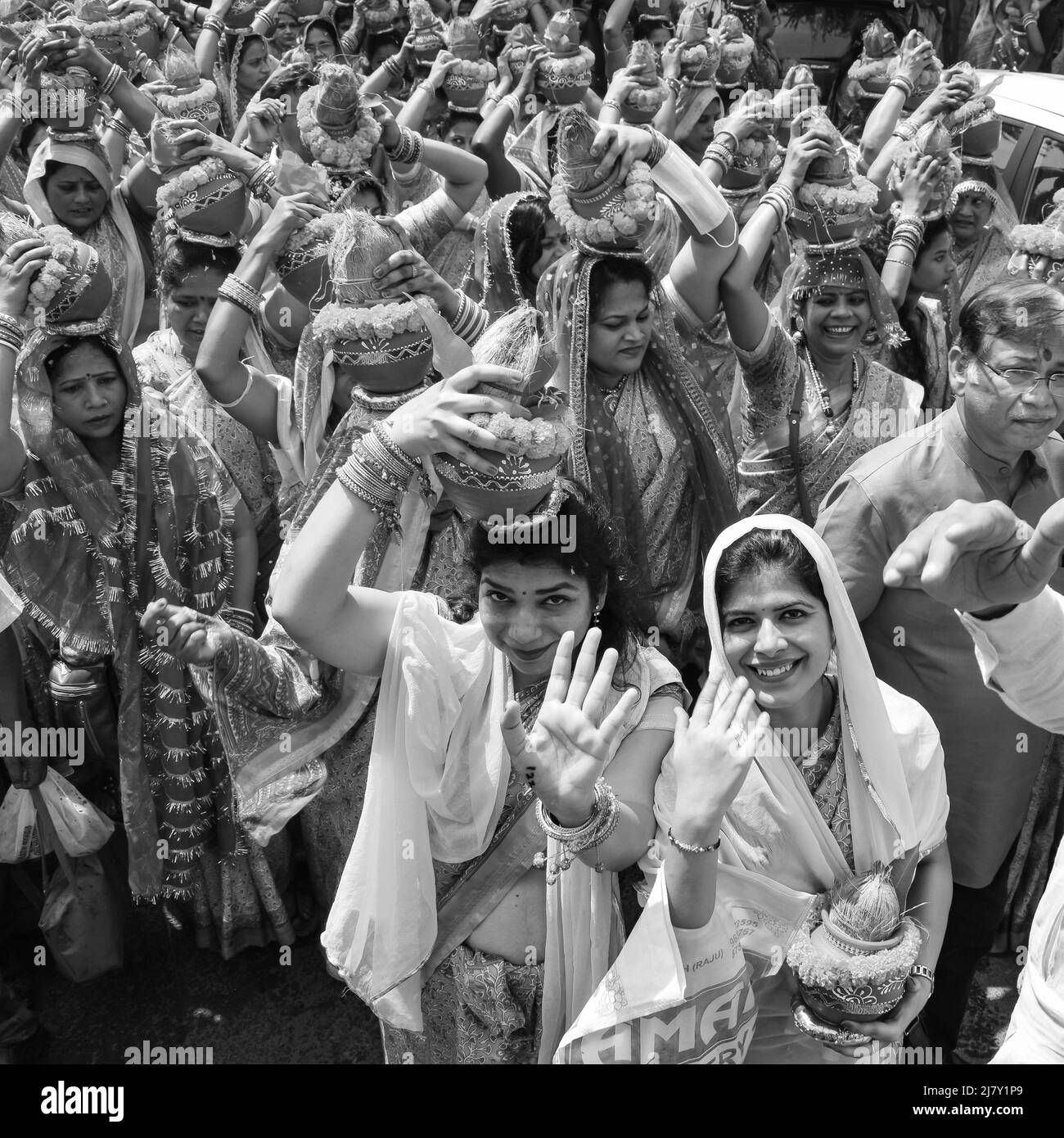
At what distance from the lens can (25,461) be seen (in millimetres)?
2777

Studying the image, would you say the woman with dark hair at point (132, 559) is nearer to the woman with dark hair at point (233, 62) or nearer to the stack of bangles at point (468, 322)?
the stack of bangles at point (468, 322)

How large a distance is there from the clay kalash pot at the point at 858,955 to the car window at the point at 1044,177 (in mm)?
4203

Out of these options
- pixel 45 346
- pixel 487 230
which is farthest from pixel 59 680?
pixel 487 230

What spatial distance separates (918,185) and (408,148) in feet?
5.71

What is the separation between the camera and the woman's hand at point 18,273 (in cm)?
265

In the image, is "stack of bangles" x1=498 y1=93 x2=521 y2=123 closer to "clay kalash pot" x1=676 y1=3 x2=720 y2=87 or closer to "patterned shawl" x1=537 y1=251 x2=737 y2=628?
"clay kalash pot" x1=676 y1=3 x2=720 y2=87

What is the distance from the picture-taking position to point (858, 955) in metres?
1.67

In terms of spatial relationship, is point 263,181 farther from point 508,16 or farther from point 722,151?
point 508,16

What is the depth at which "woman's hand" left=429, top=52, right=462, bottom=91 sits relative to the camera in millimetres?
5098

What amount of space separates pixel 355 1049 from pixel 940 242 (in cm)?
301

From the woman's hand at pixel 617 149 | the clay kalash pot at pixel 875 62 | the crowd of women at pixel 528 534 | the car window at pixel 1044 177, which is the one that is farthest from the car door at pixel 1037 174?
the woman's hand at pixel 617 149

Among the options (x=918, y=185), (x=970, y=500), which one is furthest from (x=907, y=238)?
(x=970, y=500)
